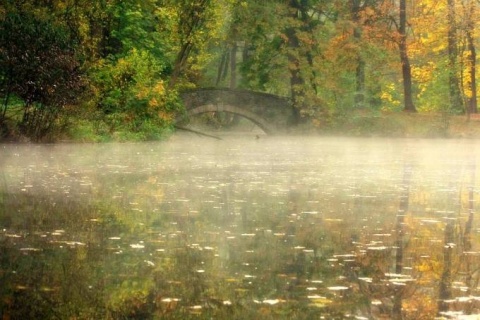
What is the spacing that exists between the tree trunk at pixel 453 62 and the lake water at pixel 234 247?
30.1m

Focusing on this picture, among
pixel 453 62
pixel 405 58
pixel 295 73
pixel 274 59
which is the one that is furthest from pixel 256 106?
pixel 453 62

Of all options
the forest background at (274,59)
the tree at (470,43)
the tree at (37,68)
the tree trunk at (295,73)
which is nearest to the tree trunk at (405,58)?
the forest background at (274,59)

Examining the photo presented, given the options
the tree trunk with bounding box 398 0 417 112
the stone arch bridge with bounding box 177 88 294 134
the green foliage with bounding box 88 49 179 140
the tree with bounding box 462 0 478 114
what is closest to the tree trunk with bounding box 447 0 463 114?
the tree with bounding box 462 0 478 114

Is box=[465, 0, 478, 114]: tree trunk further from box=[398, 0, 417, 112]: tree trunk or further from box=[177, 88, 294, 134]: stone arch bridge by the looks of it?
box=[177, 88, 294, 134]: stone arch bridge

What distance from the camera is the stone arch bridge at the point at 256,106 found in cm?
4984

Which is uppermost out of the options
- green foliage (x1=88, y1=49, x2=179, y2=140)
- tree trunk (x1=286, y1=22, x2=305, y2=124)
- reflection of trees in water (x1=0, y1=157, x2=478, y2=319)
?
tree trunk (x1=286, y1=22, x2=305, y2=124)

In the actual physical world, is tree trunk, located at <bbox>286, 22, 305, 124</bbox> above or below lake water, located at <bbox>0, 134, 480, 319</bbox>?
above

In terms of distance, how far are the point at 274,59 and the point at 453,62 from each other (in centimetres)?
1027

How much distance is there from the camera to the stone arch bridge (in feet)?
164

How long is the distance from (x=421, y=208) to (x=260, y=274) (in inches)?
240

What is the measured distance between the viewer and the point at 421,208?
1284 centimetres

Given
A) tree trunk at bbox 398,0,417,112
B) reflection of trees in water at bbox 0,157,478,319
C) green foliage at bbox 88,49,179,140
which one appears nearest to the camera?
reflection of trees in water at bbox 0,157,478,319

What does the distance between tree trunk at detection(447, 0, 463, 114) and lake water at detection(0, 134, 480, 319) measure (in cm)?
3012

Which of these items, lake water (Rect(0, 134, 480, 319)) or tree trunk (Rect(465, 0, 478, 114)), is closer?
lake water (Rect(0, 134, 480, 319))
